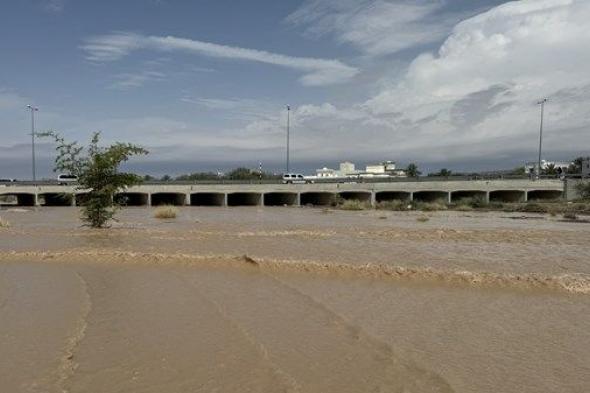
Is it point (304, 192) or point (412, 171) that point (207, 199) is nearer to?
point (304, 192)

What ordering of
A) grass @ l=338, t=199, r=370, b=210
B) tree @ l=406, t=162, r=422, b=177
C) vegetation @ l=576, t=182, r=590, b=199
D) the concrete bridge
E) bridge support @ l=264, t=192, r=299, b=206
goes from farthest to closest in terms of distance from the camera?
tree @ l=406, t=162, r=422, b=177 < bridge support @ l=264, t=192, r=299, b=206 < the concrete bridge < vegetation @ l=576, t=182, r=590, b=199 < grass @ l=338, t=199, r=370, b=210

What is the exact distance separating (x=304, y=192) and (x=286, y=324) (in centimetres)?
6172

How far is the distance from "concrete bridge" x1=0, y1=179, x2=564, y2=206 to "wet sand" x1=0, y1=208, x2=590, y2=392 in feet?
168

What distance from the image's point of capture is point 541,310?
413 inches

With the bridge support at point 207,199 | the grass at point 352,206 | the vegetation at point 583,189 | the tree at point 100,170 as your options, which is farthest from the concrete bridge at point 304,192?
the tree at point 100,170

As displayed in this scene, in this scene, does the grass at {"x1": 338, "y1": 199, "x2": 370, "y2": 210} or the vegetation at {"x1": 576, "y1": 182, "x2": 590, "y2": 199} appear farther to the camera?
the vegetation at {"x1": 576, "y1": 182, "x2": 590, "y2": 199}

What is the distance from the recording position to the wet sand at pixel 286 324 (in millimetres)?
6410

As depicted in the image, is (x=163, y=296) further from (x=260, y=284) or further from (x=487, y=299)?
(x=487, y=299)

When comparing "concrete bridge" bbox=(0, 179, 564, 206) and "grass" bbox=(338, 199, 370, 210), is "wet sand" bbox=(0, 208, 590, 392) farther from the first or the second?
"concrete bridge" bbox=(0, 179, 564, 206)

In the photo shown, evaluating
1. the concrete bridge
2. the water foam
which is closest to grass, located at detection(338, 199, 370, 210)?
the concrete bridge

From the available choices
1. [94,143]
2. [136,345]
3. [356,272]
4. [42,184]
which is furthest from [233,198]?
[136,345]

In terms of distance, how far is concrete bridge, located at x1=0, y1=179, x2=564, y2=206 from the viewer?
67.8 m

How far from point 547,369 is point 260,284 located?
6.79m

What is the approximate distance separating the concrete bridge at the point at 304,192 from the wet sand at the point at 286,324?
51.2m
